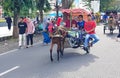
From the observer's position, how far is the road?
35.7 ft

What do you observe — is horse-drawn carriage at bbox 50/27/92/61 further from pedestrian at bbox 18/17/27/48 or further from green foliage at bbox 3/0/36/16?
green foliage at bbox 3/0/36/16

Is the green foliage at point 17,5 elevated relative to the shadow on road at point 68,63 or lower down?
elevated

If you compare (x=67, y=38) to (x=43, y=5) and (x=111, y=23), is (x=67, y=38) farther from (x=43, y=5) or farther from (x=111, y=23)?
(x=43, y=5)

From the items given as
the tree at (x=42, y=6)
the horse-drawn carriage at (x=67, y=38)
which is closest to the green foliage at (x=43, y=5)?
the tree at (x=42, y=6)

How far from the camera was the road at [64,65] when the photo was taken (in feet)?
35.7

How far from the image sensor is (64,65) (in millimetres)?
12789

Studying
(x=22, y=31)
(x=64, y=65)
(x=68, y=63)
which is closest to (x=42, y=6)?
(x=22, y=31)

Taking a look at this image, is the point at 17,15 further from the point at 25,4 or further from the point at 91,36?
the point at 91,36

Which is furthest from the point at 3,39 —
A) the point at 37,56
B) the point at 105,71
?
the point at 105,71

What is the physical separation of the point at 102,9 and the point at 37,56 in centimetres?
6366

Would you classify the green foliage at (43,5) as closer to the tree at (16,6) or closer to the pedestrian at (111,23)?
the tree at (16,6)

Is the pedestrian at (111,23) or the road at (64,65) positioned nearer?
the road at (64,65)

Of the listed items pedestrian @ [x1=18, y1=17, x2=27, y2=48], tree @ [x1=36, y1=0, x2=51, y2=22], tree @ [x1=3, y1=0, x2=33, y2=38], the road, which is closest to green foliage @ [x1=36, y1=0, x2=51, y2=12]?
tree @ [x1=36, y1=0, x2=51, y2=22]

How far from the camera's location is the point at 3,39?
24578 mm
